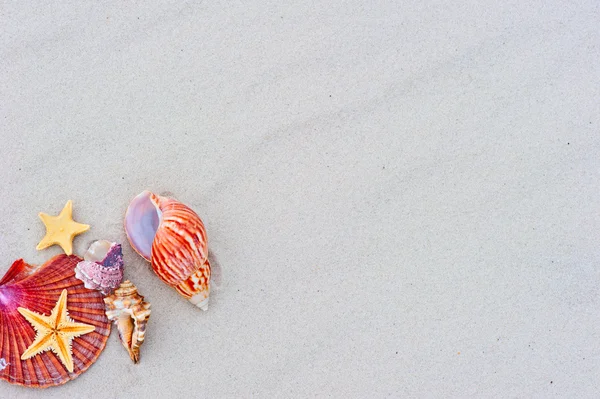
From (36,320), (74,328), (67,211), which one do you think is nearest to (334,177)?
(67,211)

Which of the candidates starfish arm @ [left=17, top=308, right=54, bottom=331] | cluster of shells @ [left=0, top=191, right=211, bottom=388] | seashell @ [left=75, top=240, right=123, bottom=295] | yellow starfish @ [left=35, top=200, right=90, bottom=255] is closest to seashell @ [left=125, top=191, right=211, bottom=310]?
cluster of shells @ [left=0, top=191, right=211, bottom=388]

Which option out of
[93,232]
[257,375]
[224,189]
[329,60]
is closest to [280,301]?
[257,375]

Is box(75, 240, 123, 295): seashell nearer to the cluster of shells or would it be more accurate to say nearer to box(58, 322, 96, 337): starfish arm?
the cluster of shells

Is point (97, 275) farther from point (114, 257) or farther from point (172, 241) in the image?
point (172, 241)

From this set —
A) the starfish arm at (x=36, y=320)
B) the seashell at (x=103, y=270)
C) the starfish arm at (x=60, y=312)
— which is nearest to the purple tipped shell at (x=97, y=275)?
the seashell at (x=103, y=270)

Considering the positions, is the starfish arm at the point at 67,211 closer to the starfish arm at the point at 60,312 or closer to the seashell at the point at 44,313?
the seashell at the point at 44,313
